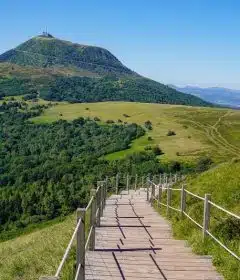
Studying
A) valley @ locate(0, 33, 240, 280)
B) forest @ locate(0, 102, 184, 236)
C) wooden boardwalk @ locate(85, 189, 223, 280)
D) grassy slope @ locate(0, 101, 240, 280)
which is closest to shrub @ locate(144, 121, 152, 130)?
valley @ locate(0, 33, 240, 280)

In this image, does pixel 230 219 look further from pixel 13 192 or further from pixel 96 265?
pixel 13 192

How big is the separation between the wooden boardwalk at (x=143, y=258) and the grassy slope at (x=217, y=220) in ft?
0.72

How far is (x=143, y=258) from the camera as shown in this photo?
9.58 meters

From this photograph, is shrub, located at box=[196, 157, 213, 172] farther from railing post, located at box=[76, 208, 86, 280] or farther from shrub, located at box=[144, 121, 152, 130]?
railing post, located at box=[76, 208, 86, 280]

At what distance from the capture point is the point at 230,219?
11828 millimetres

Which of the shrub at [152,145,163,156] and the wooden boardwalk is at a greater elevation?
the wooden boardwalk

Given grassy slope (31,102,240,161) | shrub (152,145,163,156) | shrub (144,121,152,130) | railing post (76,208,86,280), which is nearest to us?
railing post (76,208,86,280)

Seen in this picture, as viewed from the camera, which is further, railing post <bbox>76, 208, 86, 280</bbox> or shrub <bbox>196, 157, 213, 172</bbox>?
shrub <bbox>196, 157, 213, 172</bbox>

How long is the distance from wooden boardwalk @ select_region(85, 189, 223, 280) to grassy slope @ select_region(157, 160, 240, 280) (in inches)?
8.6

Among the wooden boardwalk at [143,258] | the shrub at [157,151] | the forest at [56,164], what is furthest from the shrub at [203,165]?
Answer: the wooden boardwalk at [143,258]

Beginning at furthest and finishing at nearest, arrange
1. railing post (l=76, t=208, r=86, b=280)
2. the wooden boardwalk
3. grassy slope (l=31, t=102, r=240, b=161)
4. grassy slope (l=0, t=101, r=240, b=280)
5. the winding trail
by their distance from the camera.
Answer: the winding trail → grassy slope (l=31, t=102, r=240, b=161) → grassy slope (l=0, t=101, r=240, b=280) → the wooden boardwalk → railing post (l=76, t=208, r=86, b=280)

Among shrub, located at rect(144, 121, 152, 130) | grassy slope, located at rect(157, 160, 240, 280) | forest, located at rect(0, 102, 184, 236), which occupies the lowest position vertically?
forest, located at rect(0, 102, 184, 236)

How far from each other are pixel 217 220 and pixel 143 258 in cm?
342

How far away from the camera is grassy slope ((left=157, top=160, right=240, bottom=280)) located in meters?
8.85
